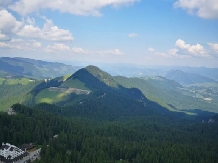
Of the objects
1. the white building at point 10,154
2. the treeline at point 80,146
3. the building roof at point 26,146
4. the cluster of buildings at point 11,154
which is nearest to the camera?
the cluster of buildings at point 11,154

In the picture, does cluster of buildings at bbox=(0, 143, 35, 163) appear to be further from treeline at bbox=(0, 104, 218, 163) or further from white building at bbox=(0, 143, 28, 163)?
treeline at bbox=(0, 104, 218, 163)

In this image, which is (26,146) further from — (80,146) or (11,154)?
(80,146)

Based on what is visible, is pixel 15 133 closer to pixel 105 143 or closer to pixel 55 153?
pixel 55 153

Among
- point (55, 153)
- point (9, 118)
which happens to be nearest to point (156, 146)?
point (55, 153)

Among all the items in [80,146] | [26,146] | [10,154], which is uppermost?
[10,154]

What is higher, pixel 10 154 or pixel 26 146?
pixel 10 154

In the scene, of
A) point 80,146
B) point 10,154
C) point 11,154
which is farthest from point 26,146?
point 80,146

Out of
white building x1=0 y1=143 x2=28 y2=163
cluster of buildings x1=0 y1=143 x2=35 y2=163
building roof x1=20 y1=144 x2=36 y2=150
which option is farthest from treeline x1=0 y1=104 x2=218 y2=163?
white building x1=0 y1=143 x2=28 y2=163

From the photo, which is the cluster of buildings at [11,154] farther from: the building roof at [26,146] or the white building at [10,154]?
the building roof at [26,146]

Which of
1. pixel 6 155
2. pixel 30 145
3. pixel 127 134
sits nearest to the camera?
pixel 6 155

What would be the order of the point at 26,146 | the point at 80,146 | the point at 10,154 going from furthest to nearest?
the point at 80,146 → the point at 26,146 → the point at 10,154

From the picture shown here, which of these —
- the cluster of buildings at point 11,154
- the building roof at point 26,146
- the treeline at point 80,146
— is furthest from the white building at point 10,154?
the treeline at point 80,146
